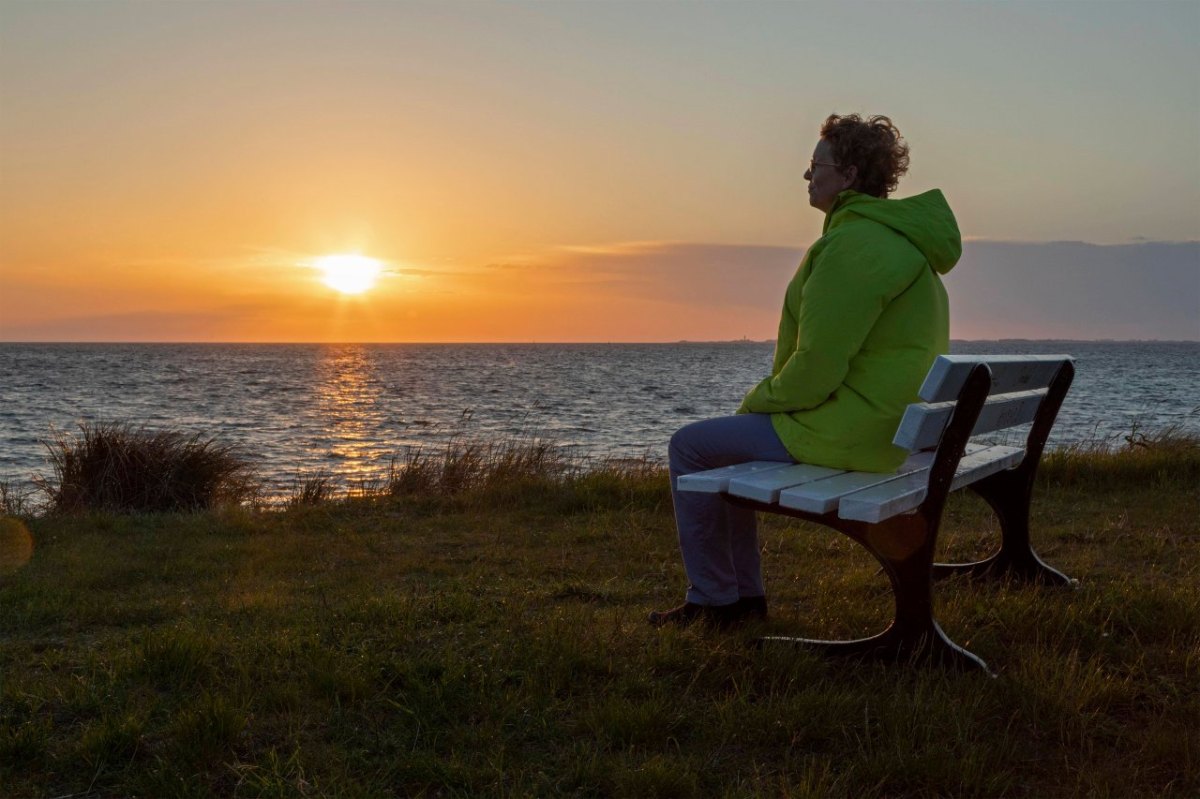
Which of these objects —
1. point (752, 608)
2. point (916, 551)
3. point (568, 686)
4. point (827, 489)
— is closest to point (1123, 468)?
point (752, 608)

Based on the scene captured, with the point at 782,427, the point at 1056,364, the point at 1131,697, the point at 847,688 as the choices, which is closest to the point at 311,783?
the point at 847,688

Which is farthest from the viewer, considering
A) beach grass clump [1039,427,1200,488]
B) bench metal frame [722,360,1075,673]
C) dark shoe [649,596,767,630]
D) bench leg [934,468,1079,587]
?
beach grass clump [1039,427,1200,488]

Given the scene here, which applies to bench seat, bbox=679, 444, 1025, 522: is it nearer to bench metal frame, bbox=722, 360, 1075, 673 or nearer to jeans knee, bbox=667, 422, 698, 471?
bench metal frame, bbox=722, 360, 1075, 673

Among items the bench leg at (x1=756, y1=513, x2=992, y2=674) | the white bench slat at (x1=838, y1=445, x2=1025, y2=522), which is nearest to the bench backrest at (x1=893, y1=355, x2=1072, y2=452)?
the white bench slat at (x1=838, y1=445, x2=1025, y2=522)

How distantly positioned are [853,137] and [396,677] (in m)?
2.48

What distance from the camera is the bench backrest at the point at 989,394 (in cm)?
321

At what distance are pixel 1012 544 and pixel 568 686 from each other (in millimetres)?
2469

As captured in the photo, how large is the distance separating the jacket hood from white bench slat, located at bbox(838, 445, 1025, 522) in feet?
2.54

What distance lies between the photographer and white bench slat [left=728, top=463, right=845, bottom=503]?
3.24 meters

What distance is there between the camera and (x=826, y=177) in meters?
3.75

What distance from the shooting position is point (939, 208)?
143 inches

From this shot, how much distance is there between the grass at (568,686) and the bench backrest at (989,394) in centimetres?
76

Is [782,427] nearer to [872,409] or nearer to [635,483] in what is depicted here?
[872,409]

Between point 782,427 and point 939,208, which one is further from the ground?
point 939,208
